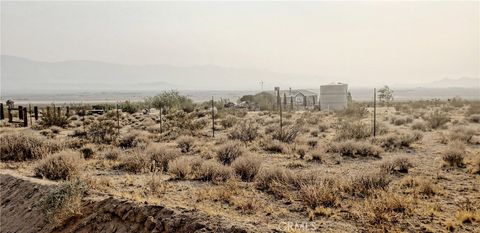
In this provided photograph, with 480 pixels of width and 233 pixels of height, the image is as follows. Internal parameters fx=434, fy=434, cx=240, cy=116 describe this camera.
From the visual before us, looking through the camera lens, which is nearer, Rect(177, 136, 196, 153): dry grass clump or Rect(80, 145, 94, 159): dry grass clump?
Rect(80, 145, 94, 159): dry grass clump

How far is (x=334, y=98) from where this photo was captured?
55.2 metres

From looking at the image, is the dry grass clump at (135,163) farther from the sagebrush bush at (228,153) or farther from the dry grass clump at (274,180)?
the dry grass clump at (274,180)

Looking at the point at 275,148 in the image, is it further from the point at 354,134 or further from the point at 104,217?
the point at 104,217

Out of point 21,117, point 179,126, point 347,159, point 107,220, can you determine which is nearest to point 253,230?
A: point 107,220

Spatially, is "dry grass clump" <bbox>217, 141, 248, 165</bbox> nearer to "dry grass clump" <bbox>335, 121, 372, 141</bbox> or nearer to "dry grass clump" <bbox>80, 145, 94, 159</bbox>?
"dry grass clump" <bbox>80, 145, 94, 159</bbox>

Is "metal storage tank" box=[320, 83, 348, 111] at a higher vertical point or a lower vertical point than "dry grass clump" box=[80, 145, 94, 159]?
higher

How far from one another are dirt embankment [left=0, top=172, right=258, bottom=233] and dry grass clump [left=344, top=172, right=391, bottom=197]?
4319 millimetres

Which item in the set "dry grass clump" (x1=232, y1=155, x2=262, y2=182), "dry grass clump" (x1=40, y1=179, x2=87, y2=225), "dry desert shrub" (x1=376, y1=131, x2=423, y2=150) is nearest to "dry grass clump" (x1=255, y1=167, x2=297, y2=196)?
"dry grass clump" (x1=232, y1=155, x2=262, y2=182)

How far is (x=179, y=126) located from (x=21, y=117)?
17309 mm

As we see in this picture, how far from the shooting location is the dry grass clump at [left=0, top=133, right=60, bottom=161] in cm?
1698

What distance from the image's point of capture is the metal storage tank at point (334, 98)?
54.7m

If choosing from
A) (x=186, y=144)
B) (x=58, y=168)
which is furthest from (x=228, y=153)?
(x=58, y=168)

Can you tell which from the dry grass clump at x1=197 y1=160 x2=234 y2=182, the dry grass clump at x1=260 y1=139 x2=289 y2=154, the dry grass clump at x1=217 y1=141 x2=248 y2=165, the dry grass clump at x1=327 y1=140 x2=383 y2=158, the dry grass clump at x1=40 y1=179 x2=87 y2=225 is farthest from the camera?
the dry grass clump at x1=260 y1=139 x2=289 y2=154

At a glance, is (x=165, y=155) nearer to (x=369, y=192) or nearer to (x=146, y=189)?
(x=146, y=189)
